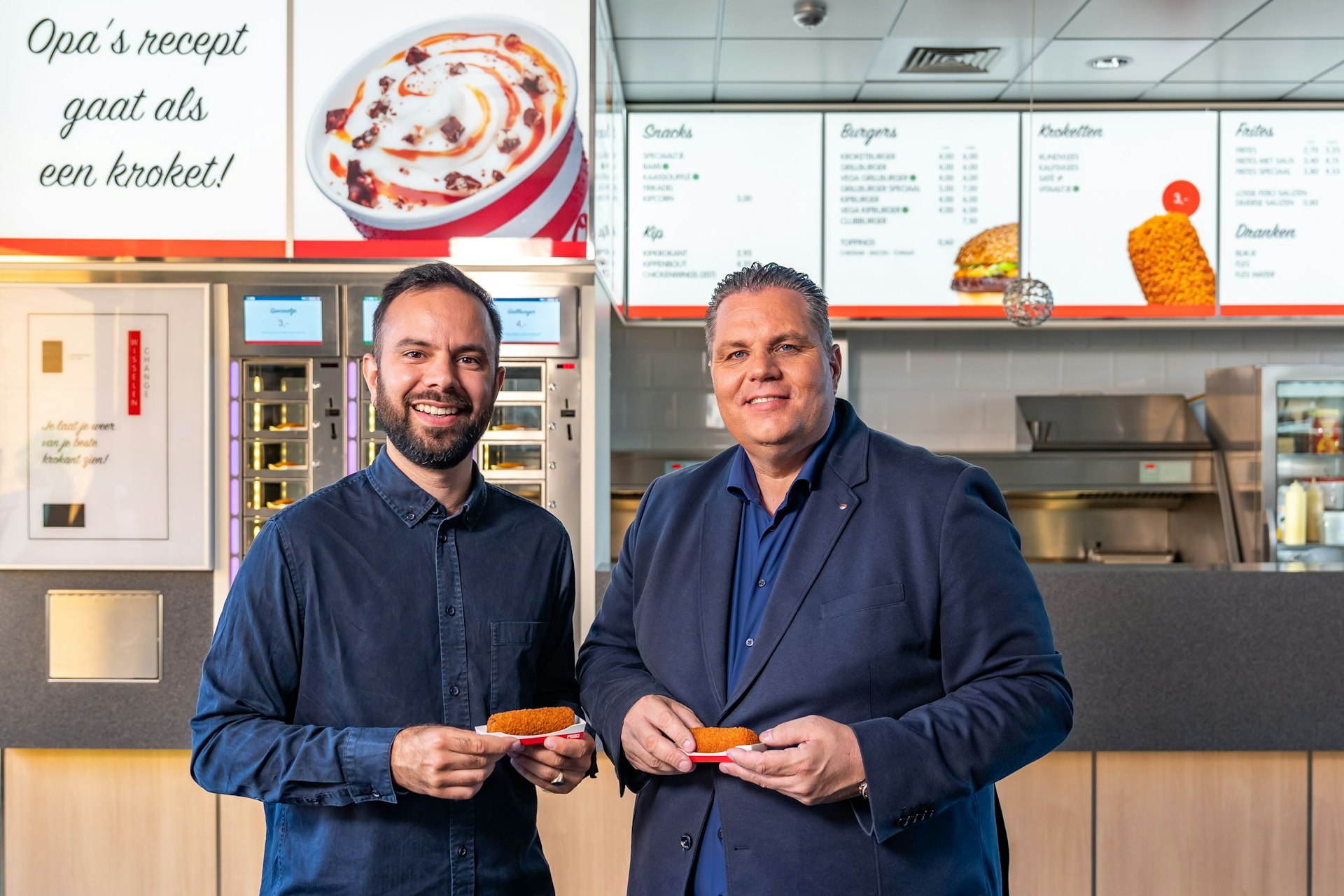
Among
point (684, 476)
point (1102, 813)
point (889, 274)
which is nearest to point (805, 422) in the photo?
point (684, 476)

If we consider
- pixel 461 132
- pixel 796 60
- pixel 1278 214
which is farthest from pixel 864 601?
pixel 1278 214

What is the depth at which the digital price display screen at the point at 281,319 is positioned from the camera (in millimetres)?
3047

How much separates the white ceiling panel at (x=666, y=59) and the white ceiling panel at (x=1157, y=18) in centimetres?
148

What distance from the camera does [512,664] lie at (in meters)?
1.48

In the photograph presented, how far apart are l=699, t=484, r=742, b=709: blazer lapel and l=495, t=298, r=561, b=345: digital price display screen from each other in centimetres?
164

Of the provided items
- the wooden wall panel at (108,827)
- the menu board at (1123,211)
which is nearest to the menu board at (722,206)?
the menu board at (1123,211)

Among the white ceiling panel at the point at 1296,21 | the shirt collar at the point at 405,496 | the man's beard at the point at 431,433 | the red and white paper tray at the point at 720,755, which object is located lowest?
Answer: the red and white paper tray at the point at 720,755

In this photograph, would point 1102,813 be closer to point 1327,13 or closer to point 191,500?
point 191,500

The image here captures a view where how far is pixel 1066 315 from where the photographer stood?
4730 millimetres

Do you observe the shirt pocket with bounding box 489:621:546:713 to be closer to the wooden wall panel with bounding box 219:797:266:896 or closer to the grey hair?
the grey hair

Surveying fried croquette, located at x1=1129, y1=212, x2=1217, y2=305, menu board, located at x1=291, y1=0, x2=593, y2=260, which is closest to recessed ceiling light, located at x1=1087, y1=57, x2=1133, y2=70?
Answer: fried croquette, located at x1=1129, y1=212, x2=1217, y2=305

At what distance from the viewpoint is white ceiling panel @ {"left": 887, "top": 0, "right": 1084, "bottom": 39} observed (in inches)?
152

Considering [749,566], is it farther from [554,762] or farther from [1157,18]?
[1157,18]

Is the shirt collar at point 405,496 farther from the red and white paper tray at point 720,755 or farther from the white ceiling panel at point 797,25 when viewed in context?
the white ceiling panel at point 797,25
